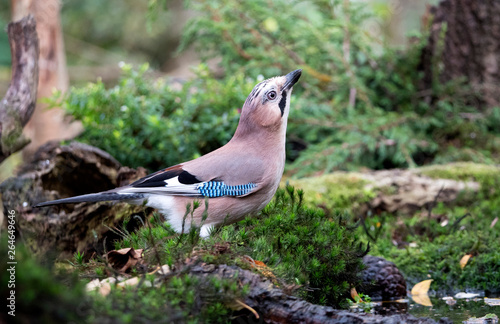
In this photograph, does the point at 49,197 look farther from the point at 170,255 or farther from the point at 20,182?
the point at 170,255

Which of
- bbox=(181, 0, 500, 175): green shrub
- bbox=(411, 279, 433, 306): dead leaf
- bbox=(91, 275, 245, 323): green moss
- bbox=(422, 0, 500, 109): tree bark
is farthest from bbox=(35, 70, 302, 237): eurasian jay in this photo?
bbox=(422, 0, 500, 109): tree bark

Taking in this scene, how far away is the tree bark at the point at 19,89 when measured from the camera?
5082 mm

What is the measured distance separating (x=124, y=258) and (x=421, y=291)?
2508 millimetres

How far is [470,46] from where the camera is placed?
8188 mm

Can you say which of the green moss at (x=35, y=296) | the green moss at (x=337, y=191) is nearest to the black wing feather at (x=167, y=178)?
the green moss at (x=35, y=296)

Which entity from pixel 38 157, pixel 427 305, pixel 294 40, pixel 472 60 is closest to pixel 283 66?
pixel 294 40

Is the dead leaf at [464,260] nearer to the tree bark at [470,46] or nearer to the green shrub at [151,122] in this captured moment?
the green shrub at [151,122]

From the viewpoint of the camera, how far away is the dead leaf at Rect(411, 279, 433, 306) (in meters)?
4.23

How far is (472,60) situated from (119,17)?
1224 cm

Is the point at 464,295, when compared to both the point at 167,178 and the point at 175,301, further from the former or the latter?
the point at 175,301

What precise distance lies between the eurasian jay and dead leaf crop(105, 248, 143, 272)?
1.92ft

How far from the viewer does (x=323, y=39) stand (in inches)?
319

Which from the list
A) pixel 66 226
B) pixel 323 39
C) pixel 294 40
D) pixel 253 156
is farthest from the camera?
pixel 294 40

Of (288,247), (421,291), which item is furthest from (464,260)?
(288,247)
